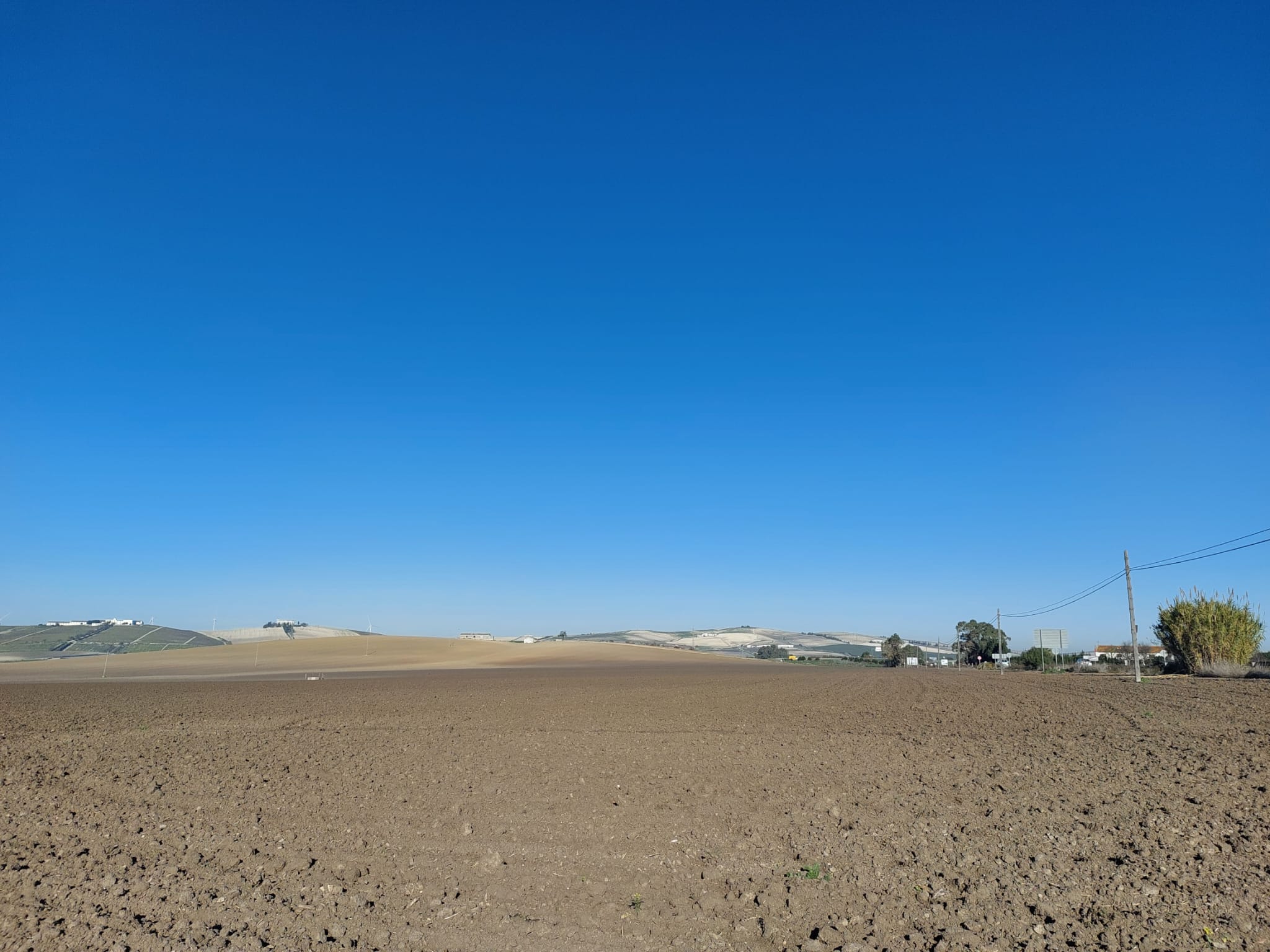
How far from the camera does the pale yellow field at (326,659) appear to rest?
6675 centimetres

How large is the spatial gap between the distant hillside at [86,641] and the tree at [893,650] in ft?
321

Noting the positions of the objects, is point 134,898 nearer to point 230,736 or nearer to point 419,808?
point 419,808

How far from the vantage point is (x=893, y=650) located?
457ft

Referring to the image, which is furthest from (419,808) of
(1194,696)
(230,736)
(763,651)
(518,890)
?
(763,651)

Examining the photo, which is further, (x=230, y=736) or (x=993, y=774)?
(x=230, y=736)

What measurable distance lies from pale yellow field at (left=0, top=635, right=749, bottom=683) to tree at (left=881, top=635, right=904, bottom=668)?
34182 millimetres

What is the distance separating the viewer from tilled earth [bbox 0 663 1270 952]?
21.3ft

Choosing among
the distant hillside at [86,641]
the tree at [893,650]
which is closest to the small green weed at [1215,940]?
the distant hillside at [86,641]

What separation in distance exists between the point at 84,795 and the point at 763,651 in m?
152

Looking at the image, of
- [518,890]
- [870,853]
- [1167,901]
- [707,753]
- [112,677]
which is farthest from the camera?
[112,677]

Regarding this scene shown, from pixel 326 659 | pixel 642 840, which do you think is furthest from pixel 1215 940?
pixel 326 659

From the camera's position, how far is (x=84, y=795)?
11609 millimetres

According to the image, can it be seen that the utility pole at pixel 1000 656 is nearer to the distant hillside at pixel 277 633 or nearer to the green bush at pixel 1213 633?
the green bush at pixel 1213 633

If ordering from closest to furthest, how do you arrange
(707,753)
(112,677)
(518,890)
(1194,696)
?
1. (518,890)
2. (707,753)
3. (1194,696)
4. (112,677)
